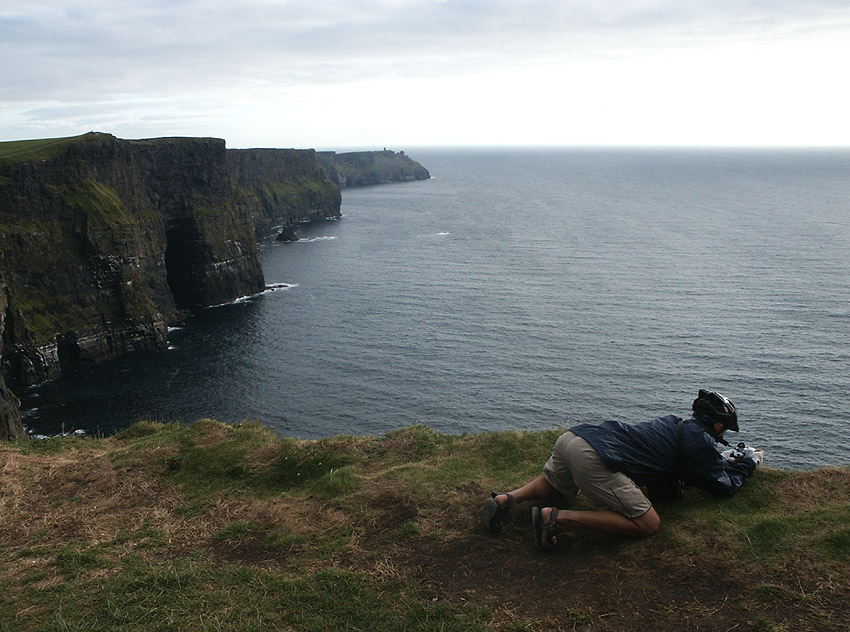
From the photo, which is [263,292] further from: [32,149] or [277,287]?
[32,149]

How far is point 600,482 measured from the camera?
10055 millimetres

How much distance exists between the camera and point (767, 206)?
16900 cm

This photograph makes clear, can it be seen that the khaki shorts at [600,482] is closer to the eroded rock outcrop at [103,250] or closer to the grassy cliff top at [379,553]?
the grassy cliff top at [379,553]

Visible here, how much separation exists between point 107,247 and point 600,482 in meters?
75.9

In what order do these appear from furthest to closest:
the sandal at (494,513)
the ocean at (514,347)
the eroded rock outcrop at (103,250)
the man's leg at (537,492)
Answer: the eroded rock outcrop at (103,250), the ocean at (514,347), the man's leg at (537,492), the sandal at (494,513)

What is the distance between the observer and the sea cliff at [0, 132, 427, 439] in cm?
6556

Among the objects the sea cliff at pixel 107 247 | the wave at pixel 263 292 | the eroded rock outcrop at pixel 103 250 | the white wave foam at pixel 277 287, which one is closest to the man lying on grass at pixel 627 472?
the sea cliff at pixel 107 247

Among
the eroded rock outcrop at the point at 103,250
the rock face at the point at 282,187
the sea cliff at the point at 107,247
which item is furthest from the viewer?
the rock face at the point at 282,187

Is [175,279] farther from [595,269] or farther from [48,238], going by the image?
[595,269]

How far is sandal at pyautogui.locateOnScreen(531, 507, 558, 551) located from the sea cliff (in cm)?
3939

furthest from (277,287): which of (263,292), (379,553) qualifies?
(379,553)

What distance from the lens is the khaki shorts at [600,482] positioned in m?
9.96

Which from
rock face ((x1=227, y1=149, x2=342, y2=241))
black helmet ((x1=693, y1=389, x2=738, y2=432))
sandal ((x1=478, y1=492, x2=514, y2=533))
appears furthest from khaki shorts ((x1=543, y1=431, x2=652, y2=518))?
rock face ((x1=227, y1=149, x2=342, y2=241))

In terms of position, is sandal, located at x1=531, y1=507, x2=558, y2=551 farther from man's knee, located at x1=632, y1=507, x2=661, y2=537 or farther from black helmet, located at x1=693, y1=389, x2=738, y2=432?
black helmet, located at x1=693, y1=389, x2=738, y2=432
